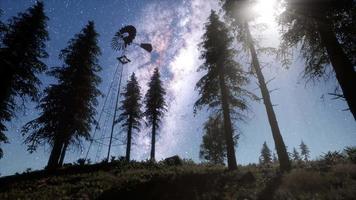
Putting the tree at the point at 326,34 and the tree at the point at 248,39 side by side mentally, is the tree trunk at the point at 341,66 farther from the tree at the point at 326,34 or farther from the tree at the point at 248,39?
the tree at the point at 248,39

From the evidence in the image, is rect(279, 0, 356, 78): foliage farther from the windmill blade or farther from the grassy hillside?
the windmill blade

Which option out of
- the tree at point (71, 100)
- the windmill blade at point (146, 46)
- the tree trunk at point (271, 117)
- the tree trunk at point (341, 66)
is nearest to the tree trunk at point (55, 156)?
the tree at point (71, 100)

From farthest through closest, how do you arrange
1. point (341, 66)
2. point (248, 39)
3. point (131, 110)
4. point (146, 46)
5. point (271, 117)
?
point (131, 110)
point (146, 46)
point (248, 39)
point (271, 117)
point (341, 66)

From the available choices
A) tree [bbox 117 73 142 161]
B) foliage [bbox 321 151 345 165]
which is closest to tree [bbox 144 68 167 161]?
tree [bbox 117 73 142 161]

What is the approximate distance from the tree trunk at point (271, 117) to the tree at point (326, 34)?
356 centimetres

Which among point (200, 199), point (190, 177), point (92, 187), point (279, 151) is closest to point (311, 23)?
point (279, 151)

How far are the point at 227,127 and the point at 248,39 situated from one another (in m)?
6.19

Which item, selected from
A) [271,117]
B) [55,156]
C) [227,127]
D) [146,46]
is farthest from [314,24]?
[55,156]

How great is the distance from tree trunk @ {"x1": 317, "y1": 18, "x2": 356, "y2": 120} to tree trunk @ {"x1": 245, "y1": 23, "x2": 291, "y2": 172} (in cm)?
535

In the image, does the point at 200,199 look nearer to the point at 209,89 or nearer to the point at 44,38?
the point at 209,89

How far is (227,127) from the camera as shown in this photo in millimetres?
16594

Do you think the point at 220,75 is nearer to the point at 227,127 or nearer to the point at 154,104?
the point at 227,127

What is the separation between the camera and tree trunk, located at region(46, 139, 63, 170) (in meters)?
17.9

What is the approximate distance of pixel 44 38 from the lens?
63.1ft
